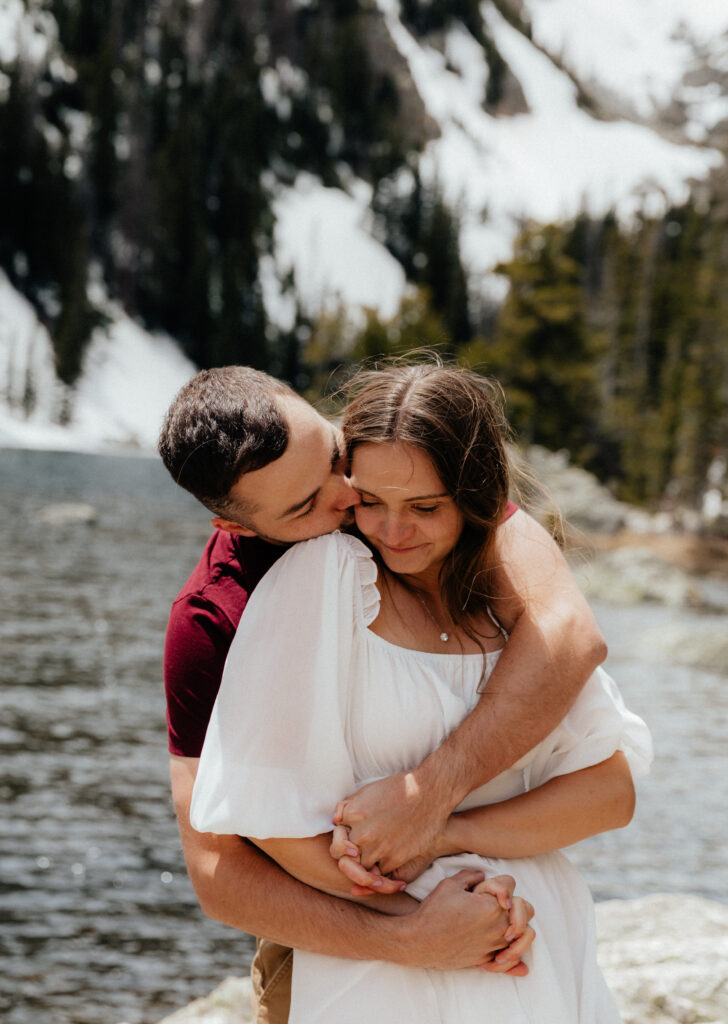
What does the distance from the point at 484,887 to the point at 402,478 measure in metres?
0.87

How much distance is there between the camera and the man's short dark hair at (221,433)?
2186 millimetres

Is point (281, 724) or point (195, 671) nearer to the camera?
point (281, 724)

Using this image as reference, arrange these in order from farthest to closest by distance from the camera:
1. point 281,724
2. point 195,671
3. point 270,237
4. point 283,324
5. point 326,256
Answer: point 326,256, point 270,237, point 283,324, point 195,671, point 281,724

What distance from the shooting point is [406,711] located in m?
2.20

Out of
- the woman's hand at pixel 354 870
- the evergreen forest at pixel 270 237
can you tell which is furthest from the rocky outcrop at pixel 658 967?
the evergreen forest at pixel 270 237

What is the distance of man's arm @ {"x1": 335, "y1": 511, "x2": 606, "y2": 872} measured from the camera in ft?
6.94

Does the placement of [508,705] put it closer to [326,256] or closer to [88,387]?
[88,387]

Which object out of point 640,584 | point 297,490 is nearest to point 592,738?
point 297,490

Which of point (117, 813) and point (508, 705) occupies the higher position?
point (508, 705)

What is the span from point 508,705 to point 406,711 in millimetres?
228

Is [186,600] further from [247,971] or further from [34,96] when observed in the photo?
[34,96]

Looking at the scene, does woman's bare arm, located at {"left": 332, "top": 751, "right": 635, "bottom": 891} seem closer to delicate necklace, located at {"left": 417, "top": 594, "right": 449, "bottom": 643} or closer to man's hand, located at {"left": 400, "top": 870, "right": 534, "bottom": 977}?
man's hand, located at {"left": 400, "top": 870, "right": 534, "bottom": 977}

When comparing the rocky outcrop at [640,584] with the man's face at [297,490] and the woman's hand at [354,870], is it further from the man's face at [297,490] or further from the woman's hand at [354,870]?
the woman's hand at [354,870]

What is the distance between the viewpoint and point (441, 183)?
95.9m
